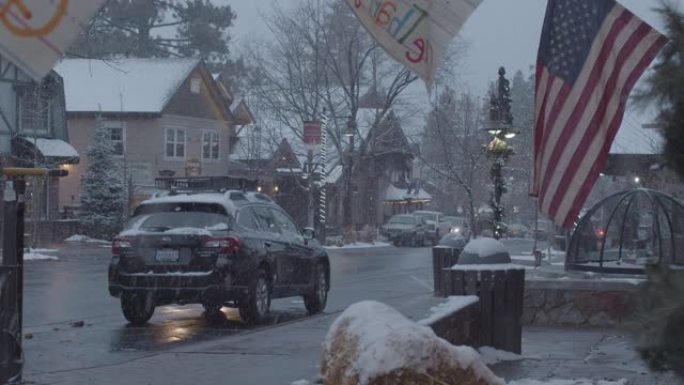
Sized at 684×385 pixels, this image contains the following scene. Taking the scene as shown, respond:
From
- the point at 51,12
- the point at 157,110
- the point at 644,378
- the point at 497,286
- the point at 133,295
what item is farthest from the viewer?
the point at 157,110

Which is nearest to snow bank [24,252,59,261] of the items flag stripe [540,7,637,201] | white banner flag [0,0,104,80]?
flag stripe [540,7,637,201]

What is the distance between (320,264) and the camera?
17125 millimetres

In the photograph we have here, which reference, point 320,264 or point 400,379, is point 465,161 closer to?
point 320,264

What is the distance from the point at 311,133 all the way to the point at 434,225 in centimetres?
1527

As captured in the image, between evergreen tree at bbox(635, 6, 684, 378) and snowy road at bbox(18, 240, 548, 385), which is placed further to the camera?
snowy road at bbox(18, 240, 548, 385)

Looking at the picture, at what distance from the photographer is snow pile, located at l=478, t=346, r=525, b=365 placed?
10500mm

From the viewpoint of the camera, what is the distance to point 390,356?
694cm

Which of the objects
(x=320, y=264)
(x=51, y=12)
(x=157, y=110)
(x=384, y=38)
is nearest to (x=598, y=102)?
(x=384, y=38)

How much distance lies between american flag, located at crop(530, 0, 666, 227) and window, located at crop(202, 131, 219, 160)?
45095 millimetres

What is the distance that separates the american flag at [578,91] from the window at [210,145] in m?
45.1

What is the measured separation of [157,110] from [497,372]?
4169 centimetres

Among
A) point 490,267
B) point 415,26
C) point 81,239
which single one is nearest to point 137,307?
point 490,267

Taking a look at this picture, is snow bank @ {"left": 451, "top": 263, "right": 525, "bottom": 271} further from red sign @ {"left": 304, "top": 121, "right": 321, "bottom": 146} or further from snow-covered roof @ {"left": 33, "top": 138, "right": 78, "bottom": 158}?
snow-covered roof @ {"left": 33, "top": 138, "right": 78, "bottom": 158}

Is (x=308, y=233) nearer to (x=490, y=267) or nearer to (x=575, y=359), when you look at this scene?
(x=490, y=267)
